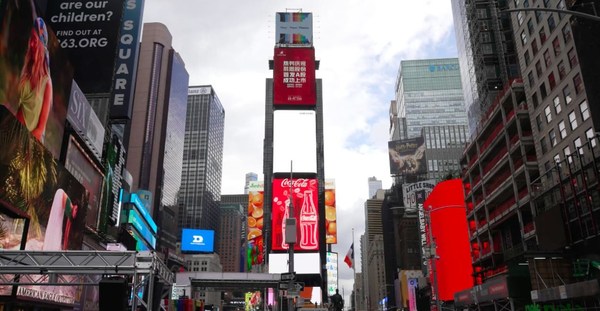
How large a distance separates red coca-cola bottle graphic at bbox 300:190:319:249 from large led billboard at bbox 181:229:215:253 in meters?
44.8

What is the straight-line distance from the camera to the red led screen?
7425cm

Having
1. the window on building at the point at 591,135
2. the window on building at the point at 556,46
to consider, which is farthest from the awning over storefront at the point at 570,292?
the window on building at the point at 556,46

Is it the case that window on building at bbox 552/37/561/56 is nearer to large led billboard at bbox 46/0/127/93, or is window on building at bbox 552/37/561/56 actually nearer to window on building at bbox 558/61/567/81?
window on building at bbox 558/61/567/81

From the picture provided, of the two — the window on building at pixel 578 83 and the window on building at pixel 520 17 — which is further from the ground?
the window on building at pixel 520 17

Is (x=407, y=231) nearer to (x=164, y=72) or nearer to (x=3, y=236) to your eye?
(x=164, y=72)

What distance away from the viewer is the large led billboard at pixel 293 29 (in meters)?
79.6

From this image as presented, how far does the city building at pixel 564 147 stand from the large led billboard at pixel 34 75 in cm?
3331

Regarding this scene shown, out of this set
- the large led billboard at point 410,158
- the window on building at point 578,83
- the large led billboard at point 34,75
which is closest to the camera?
the large led billboard at point 34,75

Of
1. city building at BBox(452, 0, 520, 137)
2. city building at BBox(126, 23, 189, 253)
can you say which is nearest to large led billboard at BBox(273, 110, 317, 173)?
city building at BBox(452, 0, 520, 137)

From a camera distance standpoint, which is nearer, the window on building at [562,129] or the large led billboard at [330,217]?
the window on building at [562,129]

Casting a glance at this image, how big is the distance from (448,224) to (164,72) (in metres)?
145

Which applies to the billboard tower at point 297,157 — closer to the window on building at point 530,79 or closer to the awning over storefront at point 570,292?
the window on building at point 530,79

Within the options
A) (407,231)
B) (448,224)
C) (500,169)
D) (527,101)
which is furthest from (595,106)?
(407,231)

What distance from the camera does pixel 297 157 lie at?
229 feet
